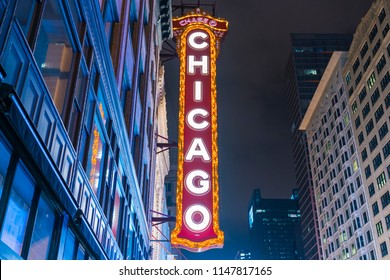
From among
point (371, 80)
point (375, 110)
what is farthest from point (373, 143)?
point (371, 80)

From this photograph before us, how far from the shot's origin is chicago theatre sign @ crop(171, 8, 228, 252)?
22.8 m

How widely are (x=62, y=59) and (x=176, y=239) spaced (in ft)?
44.3

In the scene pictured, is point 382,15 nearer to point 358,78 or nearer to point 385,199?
point 358,78

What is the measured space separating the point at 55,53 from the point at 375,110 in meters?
65.0

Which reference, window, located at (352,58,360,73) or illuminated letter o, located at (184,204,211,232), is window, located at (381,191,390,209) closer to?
window, located at (352,58,360,73)

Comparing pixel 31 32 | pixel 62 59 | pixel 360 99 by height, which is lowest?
pixel 31 32

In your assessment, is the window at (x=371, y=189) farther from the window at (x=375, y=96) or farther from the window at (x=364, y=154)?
the window at (x=375, y=96)

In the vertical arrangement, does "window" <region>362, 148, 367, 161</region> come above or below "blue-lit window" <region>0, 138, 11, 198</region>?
above

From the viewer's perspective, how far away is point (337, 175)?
84562mm

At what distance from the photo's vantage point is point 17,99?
7316 mm

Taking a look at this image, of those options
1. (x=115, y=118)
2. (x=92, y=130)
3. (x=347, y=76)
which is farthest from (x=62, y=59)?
(x=347, y=76)

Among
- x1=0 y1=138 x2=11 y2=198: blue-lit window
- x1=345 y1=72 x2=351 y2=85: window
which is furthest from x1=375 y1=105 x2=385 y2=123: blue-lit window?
x1=0 y1=138 x2=11 y2=198: blue-lit window

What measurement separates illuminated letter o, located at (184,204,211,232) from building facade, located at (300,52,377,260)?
49.9 metres
